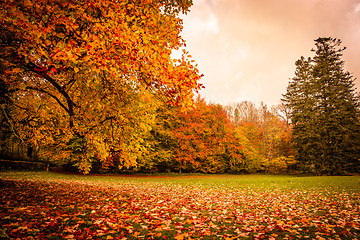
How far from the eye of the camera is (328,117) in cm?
2850

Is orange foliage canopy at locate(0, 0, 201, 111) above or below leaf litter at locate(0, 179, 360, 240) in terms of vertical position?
above

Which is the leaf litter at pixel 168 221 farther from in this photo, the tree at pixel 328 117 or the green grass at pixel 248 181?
the tree at pixel 328 117

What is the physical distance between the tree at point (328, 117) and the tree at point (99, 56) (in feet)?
99.1

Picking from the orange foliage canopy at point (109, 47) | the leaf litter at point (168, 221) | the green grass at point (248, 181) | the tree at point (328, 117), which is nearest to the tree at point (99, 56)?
the orange foliage canopy at point (109, 47)

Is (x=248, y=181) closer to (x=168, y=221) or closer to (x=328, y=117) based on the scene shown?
(x=168, y=221)

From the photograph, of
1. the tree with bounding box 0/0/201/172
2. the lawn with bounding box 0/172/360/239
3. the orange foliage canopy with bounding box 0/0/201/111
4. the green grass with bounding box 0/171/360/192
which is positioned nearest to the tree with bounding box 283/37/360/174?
the green grass with bounding box 0/171/360/192

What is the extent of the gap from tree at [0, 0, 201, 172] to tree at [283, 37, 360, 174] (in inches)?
1189

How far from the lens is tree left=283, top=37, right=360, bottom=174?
27359 mm

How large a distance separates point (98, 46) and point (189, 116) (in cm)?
2320

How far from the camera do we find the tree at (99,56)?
3.82 meters

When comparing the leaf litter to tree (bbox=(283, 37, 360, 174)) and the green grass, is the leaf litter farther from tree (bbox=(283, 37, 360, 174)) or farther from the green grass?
tree (bbox=(283, 37, 360, 174))

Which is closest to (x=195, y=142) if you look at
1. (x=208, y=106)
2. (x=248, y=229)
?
(x=208, y=106)

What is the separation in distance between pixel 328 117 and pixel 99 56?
33.6 meters

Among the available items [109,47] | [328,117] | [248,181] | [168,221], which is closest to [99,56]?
[109,47]
